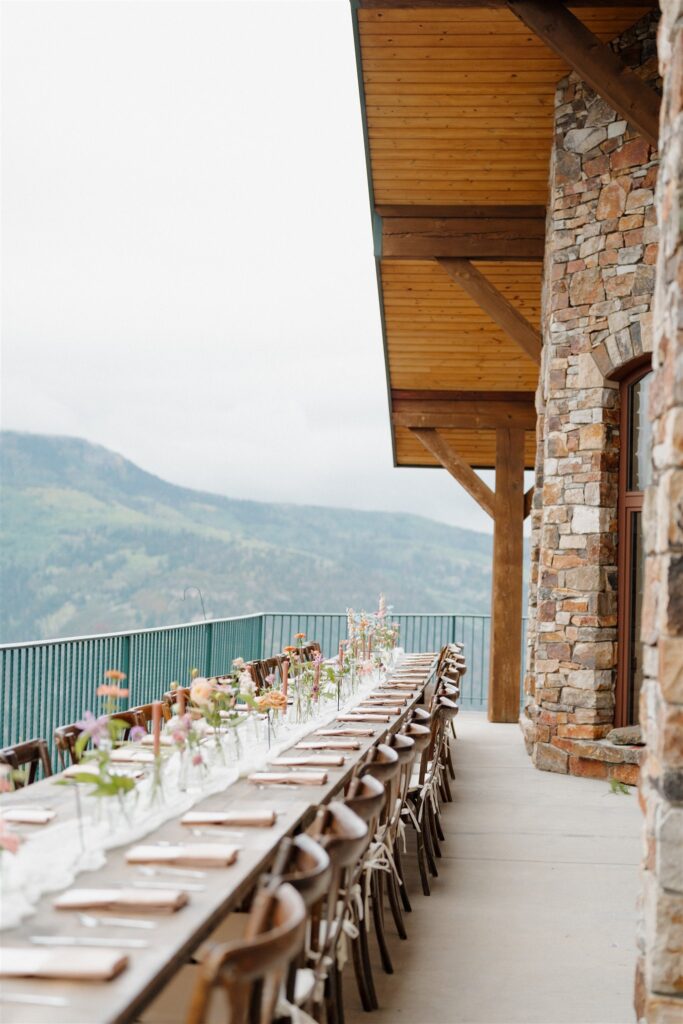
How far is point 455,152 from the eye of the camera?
10.2m

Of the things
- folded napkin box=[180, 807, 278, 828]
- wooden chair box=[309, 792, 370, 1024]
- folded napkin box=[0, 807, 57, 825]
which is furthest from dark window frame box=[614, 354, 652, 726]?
folded napkin box=[0, 807, 57, 825]

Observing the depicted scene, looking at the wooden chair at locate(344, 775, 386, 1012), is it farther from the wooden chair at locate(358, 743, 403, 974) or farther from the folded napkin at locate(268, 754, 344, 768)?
the folded napkin at locate(268, 754, 344, 768)

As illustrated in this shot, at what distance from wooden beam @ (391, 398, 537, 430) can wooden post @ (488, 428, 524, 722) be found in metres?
0.81

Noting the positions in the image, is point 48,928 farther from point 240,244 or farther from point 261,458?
point 240,244

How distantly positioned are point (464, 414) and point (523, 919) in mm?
9045

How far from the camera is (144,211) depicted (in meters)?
52.2

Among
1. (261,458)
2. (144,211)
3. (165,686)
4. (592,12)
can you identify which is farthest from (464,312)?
(144,211)

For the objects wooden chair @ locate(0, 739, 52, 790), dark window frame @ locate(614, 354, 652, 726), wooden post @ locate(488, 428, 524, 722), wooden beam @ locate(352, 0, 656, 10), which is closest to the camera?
wooden chair @ locate(0, 739, 52, 790)

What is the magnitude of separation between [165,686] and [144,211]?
152ft

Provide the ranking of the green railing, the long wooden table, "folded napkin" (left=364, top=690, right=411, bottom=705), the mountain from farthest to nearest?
the mountain → "folded napkin" (left=364, top=690, right=411, bottom=705) → the green railing → the long wooden table

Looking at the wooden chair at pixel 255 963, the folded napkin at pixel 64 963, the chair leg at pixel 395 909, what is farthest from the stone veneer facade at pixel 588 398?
the folded napkin at pixel 64 963

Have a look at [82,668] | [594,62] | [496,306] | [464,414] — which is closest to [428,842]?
[82,668]

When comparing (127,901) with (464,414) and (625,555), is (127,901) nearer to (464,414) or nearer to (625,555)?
(625,555)

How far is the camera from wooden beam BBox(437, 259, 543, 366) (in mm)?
10312
